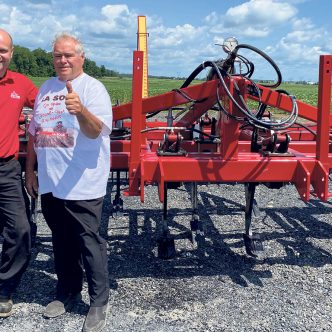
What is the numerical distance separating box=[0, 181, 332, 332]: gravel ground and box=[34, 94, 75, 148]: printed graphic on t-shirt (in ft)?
4.29

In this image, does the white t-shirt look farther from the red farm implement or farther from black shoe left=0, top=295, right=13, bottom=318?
black shoe left=0, top=295, right=13, bottom=318

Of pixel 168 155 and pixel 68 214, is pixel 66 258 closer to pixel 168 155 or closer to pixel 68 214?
pixel 68 214

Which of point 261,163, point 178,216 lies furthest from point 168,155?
point 178,216

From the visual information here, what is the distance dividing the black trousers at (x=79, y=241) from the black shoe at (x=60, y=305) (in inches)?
3.0

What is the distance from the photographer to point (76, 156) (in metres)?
3.09

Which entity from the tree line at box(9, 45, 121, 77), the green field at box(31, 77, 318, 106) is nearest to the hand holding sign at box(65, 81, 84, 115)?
the green field at box(31, 77, 318, 106)

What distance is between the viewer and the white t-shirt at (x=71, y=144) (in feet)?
10.0

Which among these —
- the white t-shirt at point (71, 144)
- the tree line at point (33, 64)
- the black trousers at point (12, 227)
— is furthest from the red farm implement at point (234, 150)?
the tree line at point (33, 64)

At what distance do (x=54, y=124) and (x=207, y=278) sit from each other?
202cm

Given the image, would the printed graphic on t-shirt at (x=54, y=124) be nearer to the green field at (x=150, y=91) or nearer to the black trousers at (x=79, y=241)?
the black trousers at (x=79, y=241)

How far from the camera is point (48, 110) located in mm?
3111

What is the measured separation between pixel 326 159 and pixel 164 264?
1.80 m

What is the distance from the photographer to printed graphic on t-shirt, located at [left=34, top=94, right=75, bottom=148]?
3.06 meters

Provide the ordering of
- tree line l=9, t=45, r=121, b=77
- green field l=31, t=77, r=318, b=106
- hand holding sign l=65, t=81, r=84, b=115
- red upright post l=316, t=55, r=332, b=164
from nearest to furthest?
hand holding sign l=65, t=81, r=84, b=115
red upright post l=316, t=55, r=332, b=164
green field l=31, t=77, r=318, b=106
tree line l=9, t=45, r=121, b=77
